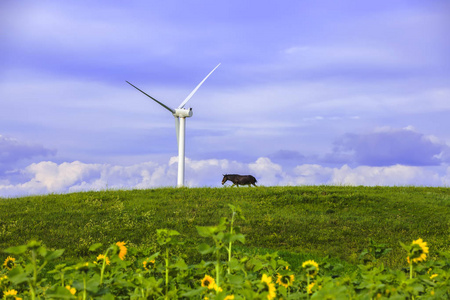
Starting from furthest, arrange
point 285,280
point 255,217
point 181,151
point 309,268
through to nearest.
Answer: point 181,151 < point 255,217 < point 285,280 < point 309,268

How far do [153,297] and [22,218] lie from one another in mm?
16812

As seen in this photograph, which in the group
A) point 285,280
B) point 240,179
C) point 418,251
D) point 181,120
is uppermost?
point 181,120

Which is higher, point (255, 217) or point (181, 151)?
point (181, 151)

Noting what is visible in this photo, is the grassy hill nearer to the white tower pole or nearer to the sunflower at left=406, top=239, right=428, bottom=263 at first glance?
the white tower pole

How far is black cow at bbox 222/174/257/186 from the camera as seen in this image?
26.4 m

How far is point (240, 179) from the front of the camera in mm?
26422

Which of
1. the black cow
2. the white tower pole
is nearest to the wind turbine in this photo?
the white tower pole

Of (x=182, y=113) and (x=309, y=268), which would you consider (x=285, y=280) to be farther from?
(x=182, y=113)

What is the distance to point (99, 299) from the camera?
10.3ft

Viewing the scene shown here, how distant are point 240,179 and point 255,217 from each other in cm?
868

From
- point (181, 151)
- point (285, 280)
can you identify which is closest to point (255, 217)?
point (181, 151)

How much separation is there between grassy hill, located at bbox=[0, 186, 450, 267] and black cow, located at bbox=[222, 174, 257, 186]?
2586 millimetres

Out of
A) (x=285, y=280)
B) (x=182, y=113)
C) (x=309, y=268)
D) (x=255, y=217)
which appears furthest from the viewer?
(x=182, y=113)

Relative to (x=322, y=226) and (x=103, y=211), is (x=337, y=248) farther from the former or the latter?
(x=103, y=211)
